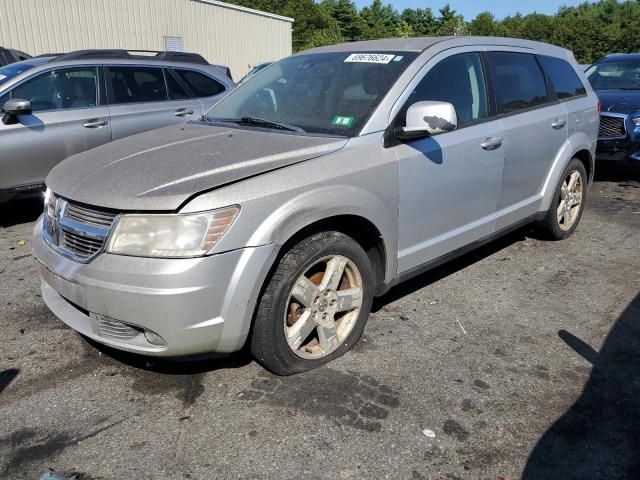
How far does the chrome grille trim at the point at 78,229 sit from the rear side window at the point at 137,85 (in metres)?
3.67

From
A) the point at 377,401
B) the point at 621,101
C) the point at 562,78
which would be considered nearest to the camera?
the point at 377,401

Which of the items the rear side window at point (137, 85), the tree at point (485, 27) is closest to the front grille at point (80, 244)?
the rear side window at point (137, 85)

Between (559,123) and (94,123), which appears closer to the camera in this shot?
(559,123)

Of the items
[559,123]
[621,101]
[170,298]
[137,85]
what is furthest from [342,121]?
[621,101]

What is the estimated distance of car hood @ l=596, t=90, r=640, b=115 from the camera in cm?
771

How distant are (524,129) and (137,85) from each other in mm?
4323

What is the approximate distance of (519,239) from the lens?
562cm

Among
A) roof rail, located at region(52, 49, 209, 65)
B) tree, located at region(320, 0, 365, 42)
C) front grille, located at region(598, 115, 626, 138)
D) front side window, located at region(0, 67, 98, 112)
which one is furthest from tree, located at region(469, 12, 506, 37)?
front side window, located at region(0, 67, 98, 112)

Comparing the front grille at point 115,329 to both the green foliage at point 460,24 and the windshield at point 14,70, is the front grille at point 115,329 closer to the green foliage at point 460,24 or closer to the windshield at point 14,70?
the windshield at point 14,70

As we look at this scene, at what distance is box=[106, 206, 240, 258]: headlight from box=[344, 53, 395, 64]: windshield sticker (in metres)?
1.65

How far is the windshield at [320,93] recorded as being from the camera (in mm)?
3438

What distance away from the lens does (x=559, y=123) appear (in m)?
4.89

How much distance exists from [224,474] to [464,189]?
238 centimetres

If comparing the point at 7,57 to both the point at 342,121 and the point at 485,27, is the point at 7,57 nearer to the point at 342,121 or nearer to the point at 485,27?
the point at 342,121
